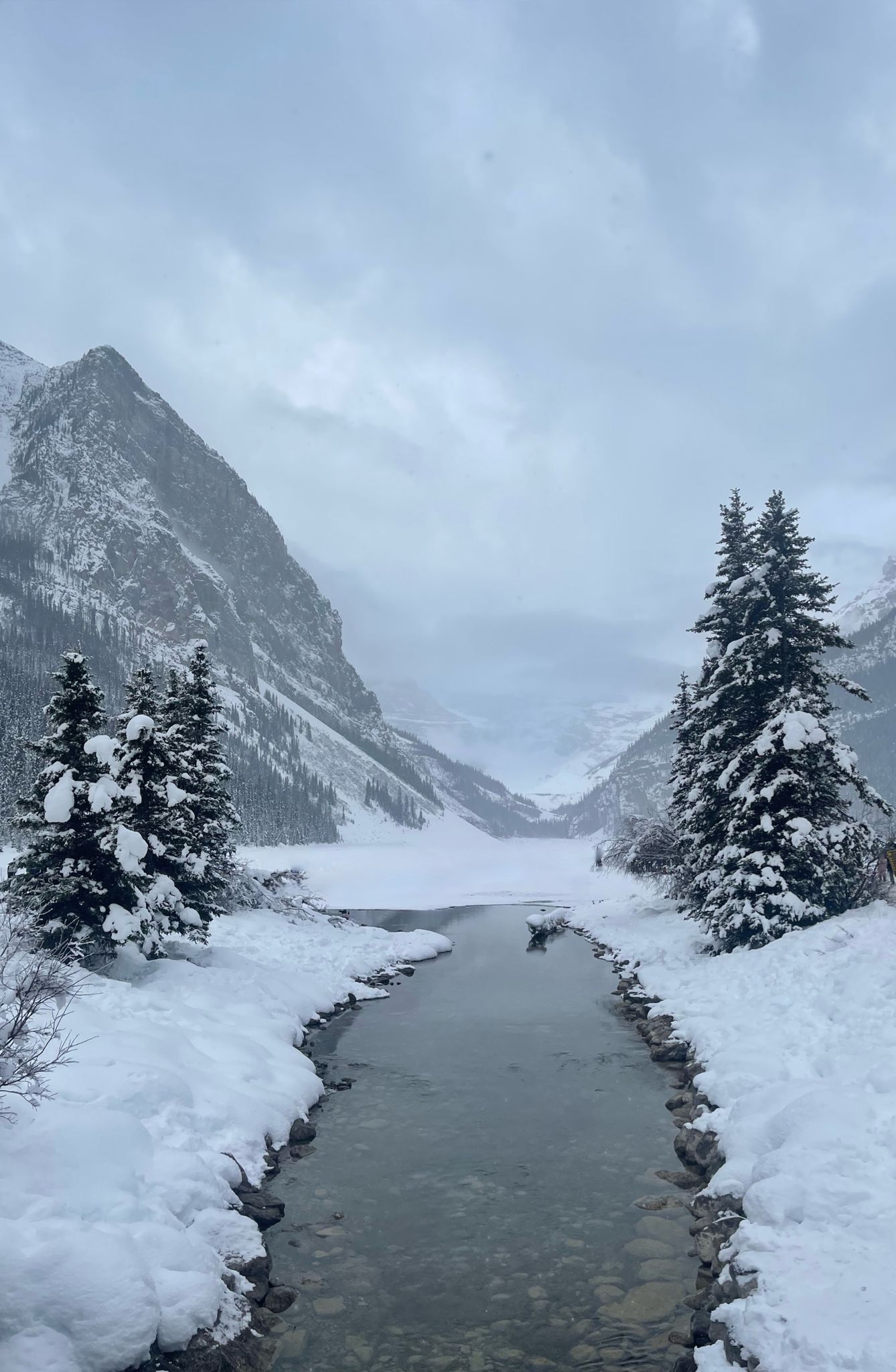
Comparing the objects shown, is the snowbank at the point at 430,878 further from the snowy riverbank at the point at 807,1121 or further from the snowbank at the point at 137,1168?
the snowy riverbank at the point at 807,1121

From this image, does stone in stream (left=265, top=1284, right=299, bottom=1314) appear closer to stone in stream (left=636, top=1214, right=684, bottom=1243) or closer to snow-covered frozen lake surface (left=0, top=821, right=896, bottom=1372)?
snow-covered frozen lake surface (left=0, top=821, right=896, bottom=1372)

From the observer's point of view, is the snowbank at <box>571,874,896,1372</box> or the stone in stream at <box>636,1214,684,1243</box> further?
the stone in stream at <box>636,1214,684,1243</box>

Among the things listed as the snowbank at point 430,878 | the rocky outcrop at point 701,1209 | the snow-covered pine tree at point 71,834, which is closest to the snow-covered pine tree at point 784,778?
the rocky outcrop at point 701,1209

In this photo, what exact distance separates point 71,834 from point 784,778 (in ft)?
62.7

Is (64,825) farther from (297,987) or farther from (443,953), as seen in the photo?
(443,953)

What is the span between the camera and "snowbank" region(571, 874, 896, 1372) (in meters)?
7.16

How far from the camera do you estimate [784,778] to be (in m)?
21.5

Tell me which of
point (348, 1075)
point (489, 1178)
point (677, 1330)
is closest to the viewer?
point (677, 1330)

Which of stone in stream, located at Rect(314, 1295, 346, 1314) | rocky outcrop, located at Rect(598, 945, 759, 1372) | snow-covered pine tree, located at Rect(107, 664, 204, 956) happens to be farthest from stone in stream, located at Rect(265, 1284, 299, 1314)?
snow-covered pine tree, located at Rect(107, 664, 204, 956)

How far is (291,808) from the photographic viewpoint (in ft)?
509

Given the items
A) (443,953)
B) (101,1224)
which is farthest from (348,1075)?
(443,953)

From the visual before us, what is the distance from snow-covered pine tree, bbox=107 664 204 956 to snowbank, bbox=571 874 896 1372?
43.6 ft

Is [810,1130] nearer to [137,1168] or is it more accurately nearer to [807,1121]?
[807,1121]

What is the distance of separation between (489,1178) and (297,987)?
40.7 ft
